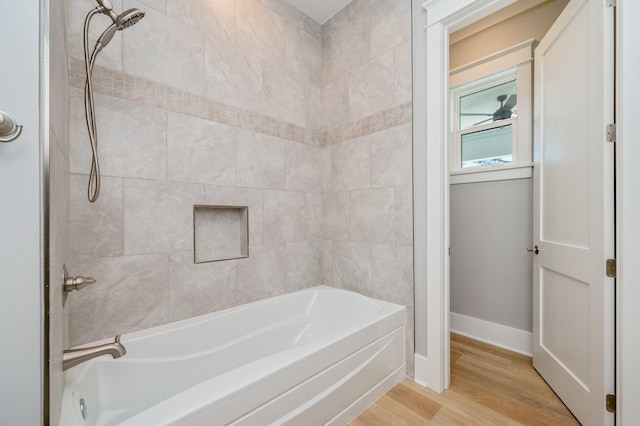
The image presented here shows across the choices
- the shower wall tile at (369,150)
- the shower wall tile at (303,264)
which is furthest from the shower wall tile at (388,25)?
the shower wall tile at (303,264)

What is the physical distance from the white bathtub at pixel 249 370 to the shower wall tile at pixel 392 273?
0.09 meters

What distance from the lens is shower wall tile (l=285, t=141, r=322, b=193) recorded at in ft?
7.14

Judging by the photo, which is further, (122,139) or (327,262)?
Answer: (327,262)

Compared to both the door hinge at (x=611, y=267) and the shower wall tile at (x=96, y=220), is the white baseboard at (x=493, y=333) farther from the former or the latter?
the shower wall tile at (x=96, y=220)

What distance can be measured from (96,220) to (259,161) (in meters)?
1.01

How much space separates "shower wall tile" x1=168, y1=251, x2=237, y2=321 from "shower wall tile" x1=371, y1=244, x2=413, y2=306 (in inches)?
40.3

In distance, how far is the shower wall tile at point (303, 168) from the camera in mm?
2176

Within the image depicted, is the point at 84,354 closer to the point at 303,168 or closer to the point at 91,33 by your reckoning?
the point at 91,33

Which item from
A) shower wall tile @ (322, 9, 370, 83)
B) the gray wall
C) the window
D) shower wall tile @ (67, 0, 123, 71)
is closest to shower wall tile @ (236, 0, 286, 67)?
shower wall tile @ (322, 9, 370, 83)

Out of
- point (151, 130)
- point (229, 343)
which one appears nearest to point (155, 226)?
point (151, 130)

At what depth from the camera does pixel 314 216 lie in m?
2.35

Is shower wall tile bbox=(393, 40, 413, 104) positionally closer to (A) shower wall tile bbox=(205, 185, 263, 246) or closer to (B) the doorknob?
(A) shower wall tile bbox=(205, 185, 263, 246)

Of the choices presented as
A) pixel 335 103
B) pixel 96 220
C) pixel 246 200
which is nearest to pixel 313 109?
pixel 335 103

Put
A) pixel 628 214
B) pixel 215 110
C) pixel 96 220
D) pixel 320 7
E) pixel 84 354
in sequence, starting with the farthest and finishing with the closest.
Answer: pixel 320 7 → pixel 215 110 → pixel 96 220 → pixel 628 214 → pixel 84 354
